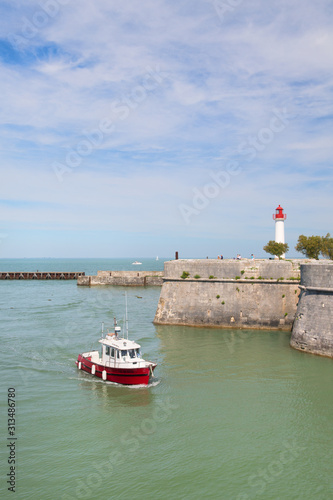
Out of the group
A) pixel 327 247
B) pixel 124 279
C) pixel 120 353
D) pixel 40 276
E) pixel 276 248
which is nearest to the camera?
pixel 120 353

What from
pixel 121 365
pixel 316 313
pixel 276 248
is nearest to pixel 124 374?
pixel 121 365

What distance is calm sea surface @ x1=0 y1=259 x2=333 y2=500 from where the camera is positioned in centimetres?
873

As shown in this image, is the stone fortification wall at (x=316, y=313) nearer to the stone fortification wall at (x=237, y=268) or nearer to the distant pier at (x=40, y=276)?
the stone fortification wall at (x=237, y=268)

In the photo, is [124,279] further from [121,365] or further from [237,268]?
[121,365]

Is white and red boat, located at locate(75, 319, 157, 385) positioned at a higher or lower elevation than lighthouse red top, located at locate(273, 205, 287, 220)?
lower

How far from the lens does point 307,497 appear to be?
829cm

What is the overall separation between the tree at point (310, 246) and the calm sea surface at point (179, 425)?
38.8 ft

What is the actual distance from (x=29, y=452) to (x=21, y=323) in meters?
17.1

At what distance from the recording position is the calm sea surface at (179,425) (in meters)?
8.73

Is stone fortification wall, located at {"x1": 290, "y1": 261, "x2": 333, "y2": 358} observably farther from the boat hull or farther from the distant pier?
the distant pier

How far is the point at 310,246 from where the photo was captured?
2975 centimetres

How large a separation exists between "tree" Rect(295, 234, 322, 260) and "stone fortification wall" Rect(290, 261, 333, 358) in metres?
12.6

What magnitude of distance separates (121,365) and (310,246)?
792 inches

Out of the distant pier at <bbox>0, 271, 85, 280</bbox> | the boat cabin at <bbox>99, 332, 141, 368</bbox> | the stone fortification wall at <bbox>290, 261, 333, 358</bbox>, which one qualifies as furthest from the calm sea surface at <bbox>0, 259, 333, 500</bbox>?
the distant pier at <bbox>0, 271, 85, 280</bbox>
